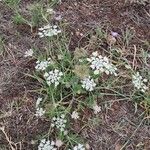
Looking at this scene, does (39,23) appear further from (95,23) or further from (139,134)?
(139,134)

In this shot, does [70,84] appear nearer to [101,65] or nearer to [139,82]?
[101,65]

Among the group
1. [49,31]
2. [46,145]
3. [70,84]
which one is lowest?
[46,145]

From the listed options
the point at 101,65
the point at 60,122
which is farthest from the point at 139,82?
the point at 60,122

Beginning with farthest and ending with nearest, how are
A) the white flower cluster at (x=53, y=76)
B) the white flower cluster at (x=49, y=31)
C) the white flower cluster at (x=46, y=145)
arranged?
the white flower cluster at (x=49, y=31) < the white flower cluster at (x=53, y=76) < the white flower cluster at (x=46, y=145)

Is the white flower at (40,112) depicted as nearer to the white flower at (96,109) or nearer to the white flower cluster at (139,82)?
the white flower at (96,109)

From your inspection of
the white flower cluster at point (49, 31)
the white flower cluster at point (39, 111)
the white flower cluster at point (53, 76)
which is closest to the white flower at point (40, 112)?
the white flower cluster at point (39, 111)

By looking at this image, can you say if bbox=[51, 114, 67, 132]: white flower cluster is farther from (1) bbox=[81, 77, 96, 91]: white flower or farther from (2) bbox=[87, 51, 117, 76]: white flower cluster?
(2) bbox=[87, 51, 117, 76]: white flower cluster
